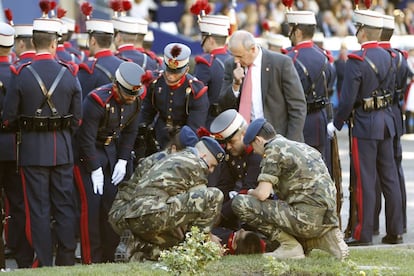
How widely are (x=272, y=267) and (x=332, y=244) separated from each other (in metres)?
1.16

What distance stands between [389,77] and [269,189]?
251 centimetres

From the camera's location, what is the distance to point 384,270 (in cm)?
908

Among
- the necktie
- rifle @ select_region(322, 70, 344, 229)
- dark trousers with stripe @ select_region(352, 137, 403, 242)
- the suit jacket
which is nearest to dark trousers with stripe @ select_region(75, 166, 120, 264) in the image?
the necktie

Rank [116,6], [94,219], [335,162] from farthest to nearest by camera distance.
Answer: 1. [116,6]
2. [335,162]
3. [94,219]

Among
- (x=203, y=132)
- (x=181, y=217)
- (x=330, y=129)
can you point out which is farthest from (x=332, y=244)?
(x=330, y=129)

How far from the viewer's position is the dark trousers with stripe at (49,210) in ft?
33.5

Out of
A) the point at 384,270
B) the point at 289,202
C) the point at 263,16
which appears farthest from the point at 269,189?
the point at 263,16

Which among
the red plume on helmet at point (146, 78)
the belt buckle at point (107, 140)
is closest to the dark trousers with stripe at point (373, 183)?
the red plume on helmet at point (146, 78)

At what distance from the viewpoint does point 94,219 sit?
10523 millimetres

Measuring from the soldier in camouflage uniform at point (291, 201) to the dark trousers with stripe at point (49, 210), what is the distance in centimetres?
139

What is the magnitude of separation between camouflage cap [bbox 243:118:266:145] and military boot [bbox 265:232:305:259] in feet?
2.33

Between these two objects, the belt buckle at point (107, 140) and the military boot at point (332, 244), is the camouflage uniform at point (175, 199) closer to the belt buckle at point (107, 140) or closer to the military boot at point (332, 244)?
the military boot at point (332, 244)

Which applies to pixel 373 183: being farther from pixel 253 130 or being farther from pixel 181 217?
pixel 181 217

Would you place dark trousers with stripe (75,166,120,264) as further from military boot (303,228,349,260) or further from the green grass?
military boot (303,228,349,260)
